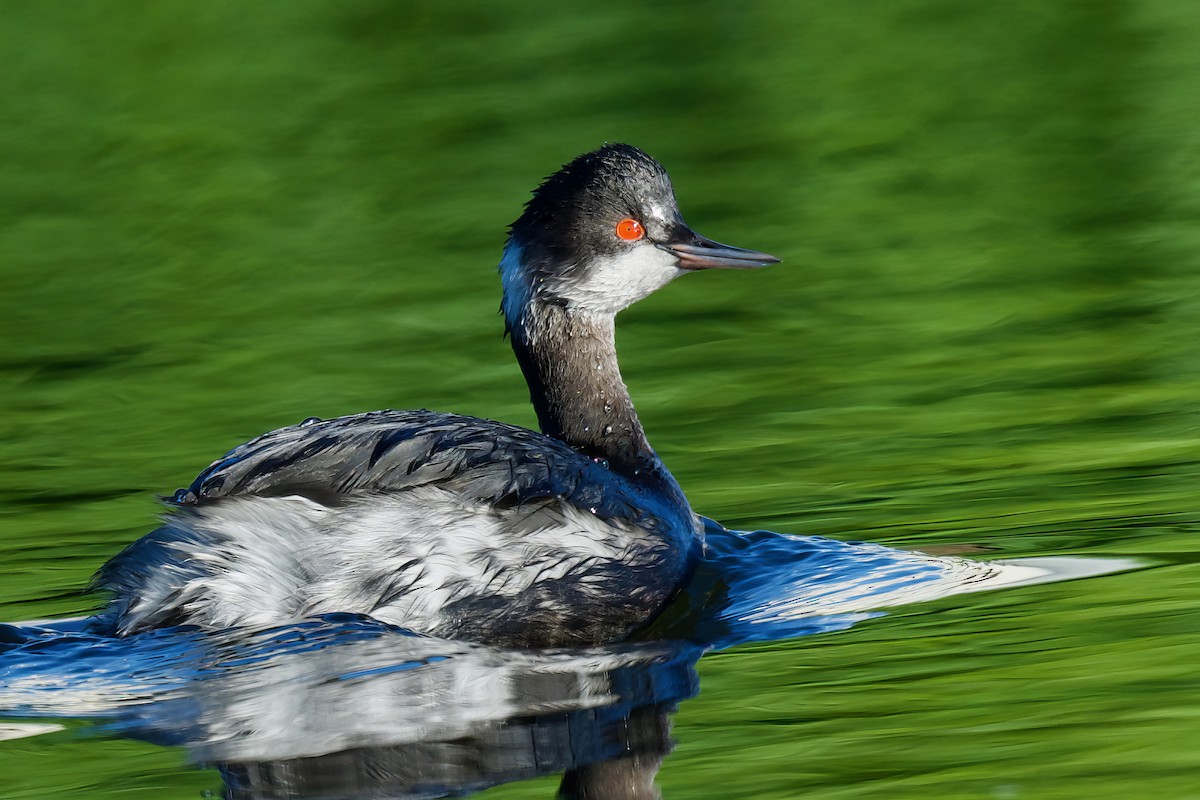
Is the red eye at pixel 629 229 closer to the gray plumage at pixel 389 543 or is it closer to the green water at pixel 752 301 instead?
the green water at pixel 752 301

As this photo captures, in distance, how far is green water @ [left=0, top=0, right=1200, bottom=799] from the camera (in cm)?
494

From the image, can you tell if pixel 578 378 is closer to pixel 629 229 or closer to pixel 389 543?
pixel 629 229

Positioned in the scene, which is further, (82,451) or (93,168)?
(93,168)

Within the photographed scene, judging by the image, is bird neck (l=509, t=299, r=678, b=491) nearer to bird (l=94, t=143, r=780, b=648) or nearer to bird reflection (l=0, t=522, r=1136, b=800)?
bird (l=94, t=143, r=780, b=648)

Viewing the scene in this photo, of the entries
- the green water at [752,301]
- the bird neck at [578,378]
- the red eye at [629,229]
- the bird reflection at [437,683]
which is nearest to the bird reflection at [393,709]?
the bird reflection at [437,683]

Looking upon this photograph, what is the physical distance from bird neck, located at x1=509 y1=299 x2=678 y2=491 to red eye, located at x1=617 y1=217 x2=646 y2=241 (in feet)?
0.99

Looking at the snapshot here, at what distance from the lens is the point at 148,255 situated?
12.1m

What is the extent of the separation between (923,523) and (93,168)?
878 cm

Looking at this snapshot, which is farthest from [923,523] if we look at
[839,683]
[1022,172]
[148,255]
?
[148,255]

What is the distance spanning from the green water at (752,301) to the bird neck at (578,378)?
48cm

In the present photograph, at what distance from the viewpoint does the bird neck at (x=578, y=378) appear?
23.7 ft

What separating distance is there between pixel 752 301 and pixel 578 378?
3.21 metres

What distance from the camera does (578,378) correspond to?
725cm

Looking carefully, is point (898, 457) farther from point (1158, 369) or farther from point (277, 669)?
point (277, 669)
